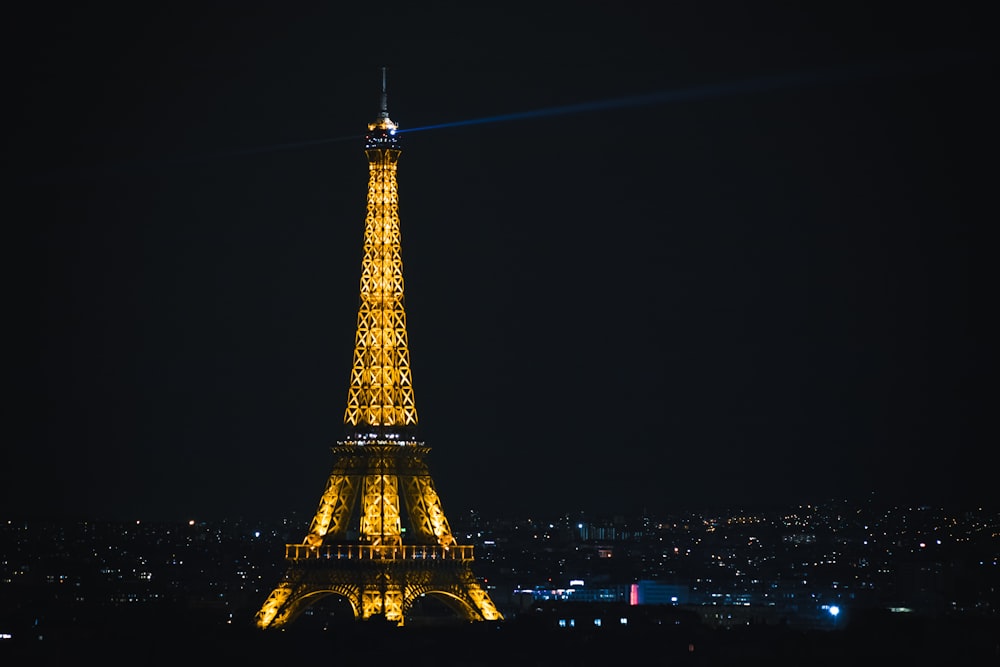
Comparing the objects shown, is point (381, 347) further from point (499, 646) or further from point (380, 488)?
point (499, 646)

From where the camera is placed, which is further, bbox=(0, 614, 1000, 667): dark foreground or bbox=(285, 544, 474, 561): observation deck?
bbox=(285, 544, 474, 561): observation deck

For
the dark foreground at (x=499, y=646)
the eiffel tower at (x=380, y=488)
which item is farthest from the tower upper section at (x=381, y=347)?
the dark foreground at (x=499, y=646)

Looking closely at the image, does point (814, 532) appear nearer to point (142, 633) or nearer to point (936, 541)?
point (936, 541)

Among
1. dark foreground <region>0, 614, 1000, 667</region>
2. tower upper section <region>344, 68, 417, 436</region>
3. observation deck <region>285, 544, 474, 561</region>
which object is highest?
tower upper section <region>344, 68, 417, 436</region>

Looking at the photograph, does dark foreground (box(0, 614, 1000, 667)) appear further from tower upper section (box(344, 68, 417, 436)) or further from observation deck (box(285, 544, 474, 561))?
tower upper section (box(344, 68, 417, 436))

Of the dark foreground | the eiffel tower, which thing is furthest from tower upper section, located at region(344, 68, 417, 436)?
the dark foreground

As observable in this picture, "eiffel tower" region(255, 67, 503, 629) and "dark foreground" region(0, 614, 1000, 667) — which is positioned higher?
"eiffel tower" region(255, 67, 503, 629)
